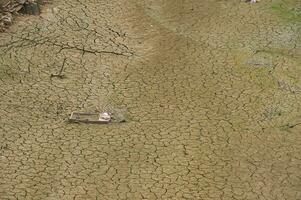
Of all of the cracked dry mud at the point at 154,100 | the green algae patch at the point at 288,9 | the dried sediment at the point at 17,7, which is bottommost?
the cracked dry mud at the point at 154,100

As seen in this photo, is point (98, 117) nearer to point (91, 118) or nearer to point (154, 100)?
point (91, 118)

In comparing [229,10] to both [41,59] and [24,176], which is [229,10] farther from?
[24,176]

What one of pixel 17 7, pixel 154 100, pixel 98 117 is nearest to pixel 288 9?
→ pixel 154 100

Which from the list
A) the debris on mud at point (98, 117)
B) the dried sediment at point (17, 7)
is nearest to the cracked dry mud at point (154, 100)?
the debris on mud at point (98, 117)

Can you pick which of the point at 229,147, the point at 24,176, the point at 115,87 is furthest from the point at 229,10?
the point at 24,176

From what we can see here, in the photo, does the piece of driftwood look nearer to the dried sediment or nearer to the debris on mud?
the debris on mud

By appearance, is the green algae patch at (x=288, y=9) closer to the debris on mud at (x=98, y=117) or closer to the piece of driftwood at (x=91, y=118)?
the debris on mud at (x=98, y=117)

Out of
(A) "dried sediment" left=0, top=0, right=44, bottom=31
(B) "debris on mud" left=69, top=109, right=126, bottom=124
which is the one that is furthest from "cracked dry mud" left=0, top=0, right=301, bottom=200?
(A) "dried sediment" left=0, top=0, right=44, bottom=31
